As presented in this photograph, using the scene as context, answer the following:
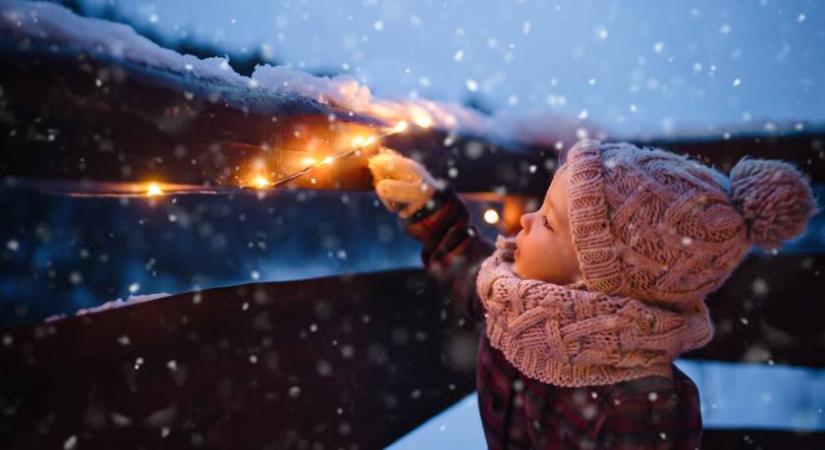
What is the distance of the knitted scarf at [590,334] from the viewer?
42.9 inches

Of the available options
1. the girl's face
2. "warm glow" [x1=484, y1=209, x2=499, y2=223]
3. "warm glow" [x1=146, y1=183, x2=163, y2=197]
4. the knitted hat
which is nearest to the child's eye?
the girl's face

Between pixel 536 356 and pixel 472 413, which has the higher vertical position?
pixel 536 356

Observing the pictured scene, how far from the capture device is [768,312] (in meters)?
2.69

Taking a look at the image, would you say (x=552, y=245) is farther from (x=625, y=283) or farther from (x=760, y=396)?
(x=760, y=396)

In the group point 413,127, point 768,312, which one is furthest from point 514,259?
point 768,312

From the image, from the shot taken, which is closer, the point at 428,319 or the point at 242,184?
the point at 242,184

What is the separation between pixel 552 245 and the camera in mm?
1235

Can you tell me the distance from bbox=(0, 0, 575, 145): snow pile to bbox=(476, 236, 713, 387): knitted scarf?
0.73 metres

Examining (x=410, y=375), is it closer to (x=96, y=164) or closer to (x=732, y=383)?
(x=96, y=164)

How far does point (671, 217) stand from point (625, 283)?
19 centimetres

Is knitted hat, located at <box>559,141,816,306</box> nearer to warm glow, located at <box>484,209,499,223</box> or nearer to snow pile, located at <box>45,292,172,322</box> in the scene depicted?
snow pile, located at <box>45,292,172,322</box>

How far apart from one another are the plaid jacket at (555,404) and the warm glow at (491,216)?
77 cm

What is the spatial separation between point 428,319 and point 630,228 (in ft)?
4.07

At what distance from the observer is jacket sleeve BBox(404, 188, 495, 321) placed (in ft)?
5.17
